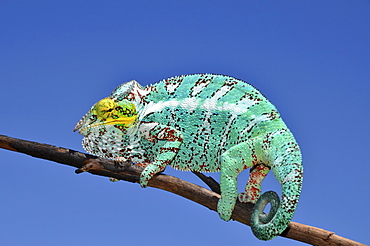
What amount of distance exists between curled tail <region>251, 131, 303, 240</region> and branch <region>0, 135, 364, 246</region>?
157mm

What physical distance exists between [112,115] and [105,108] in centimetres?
7

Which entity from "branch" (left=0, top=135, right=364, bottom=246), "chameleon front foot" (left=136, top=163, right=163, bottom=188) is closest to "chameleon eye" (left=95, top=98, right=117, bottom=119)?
"branch" (left=0, top=135, right=364, bottom=246)

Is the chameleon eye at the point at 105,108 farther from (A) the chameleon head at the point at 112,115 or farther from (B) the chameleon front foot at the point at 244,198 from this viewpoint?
(B) the chameleon front foot at the point at 244,198

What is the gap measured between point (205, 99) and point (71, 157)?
3.28 ft

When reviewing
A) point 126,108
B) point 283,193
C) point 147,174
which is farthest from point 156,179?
point 283,193

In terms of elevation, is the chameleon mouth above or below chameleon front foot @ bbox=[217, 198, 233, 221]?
above

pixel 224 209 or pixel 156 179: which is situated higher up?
pixel 156 179

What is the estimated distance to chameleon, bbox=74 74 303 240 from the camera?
11.4 ft

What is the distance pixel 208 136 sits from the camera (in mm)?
3826

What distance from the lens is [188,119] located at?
3904 mm

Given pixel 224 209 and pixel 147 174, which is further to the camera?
pixel 147 174

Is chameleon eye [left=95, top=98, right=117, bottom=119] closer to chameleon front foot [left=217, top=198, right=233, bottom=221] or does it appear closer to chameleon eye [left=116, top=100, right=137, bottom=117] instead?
chameleon eye [left=116, top=100, right=137, bottom=117]

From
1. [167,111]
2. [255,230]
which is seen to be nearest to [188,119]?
[167,111]

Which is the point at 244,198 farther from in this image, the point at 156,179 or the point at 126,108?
the point at 126,108
